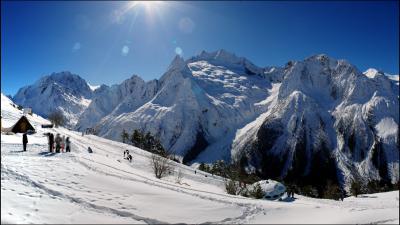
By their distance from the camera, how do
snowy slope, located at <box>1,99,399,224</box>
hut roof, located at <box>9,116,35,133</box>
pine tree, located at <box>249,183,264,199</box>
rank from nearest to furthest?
1. snowy slope, located at <box>1,99,399,224</box>
2. hut roof, located at <box>9,116,35,133</box>
3. pine tree, located at <box>249,183,264,199</box>

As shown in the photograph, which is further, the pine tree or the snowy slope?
the pine tree

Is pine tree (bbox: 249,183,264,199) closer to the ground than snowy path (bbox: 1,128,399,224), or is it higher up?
closer to the ground

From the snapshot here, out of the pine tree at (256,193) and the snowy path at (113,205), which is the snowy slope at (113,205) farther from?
the pine tree at (256,193)

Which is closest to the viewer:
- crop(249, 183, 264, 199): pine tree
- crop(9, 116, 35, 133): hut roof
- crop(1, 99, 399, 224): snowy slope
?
crop(1, 99, 399, 224): snowy slope

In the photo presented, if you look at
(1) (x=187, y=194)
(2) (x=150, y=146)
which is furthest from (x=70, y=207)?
(2) (x=150, y=146)

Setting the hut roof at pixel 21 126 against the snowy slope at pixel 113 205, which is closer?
the snowy slope at pixel 113 205

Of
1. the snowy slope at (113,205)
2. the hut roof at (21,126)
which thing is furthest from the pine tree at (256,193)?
the hut roof at (21,126)

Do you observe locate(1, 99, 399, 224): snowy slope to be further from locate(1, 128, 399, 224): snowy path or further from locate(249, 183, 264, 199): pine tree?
locate(249, 183, 264, 199): pine tree

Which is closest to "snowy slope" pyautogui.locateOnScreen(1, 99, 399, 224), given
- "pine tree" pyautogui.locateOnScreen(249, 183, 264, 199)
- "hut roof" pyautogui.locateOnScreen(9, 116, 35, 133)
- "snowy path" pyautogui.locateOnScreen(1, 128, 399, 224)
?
"snowy path" pyautogui.locateOnScreen(1, 128, 399, 224)

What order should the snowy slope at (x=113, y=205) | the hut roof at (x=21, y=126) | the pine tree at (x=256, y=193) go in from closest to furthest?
the snowy slope at (x=113, y=205)
the hut roof at (x=21, y=126)
the pine tree at (x=256, y=193)

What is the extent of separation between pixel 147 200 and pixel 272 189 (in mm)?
48967

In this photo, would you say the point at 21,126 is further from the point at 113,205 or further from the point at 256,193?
the point at 113,205

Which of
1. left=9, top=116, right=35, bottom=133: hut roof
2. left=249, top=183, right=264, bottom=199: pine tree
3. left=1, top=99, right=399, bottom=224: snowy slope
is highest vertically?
left=9, top=116, right=35, bottom=133: hut roof

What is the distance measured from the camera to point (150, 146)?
15338 centimetres
